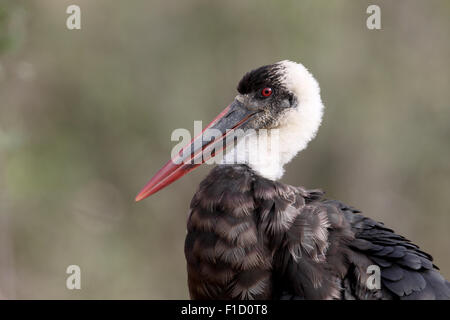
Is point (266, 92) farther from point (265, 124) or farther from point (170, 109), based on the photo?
point (170, 109)

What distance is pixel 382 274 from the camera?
11.0 feet

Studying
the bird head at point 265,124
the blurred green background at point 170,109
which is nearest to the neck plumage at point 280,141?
the bird head at point 265,124

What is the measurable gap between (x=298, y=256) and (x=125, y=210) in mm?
6561

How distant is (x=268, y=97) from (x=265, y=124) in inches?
7.1

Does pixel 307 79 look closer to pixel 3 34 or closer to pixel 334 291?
pixel 334 291

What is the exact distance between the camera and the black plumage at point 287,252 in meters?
3.30

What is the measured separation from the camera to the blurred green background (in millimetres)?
9094

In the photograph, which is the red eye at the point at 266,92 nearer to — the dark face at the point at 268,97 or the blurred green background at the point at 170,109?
the dark face at the point at 268,97

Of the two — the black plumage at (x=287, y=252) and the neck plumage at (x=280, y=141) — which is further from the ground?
the neck plumage at (x=280, y=141)

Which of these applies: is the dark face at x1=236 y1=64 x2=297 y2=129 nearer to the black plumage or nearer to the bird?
the bird

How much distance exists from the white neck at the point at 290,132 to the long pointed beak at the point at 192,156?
0.14m

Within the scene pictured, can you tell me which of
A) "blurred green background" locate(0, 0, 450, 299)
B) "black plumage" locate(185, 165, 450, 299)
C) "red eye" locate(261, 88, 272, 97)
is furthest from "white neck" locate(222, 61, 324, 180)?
"blurred green background" locate(0, 0, 450, 299)

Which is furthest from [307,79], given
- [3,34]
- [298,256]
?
[3,34]
